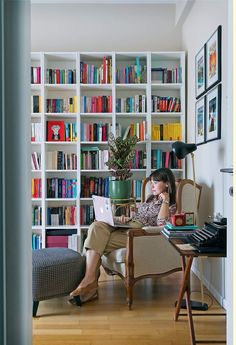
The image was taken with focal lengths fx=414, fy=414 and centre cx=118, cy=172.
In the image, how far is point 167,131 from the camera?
506 centimetres

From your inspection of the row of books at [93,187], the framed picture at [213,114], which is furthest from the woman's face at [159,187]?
the row of books at [93,187]

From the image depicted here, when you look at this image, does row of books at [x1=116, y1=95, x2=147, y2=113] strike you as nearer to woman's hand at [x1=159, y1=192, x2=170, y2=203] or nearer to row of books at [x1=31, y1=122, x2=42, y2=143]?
row of books at [x1=31, y1=122, x2=42, y2=143]

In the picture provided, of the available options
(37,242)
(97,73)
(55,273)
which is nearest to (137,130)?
(97,73)

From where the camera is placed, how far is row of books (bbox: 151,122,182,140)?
5.05m

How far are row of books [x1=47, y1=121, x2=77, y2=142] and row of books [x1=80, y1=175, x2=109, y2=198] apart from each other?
0.55m

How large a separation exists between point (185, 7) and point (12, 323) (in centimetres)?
423

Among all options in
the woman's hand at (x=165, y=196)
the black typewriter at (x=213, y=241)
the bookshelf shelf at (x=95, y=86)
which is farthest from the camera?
the bookshelf shelf at (x=95, y=86)

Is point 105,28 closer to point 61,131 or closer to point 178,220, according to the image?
point 61,131

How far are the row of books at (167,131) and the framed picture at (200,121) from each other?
598 millimetres

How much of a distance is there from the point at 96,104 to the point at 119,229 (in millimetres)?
1894

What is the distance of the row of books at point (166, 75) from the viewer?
505cm

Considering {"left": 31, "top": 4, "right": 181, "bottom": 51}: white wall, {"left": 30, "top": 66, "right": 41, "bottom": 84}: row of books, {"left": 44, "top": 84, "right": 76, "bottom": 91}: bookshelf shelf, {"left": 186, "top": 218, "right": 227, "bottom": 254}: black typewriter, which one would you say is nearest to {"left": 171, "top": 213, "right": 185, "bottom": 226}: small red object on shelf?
{"left": 186, "top": 218, "right": 227, "bottom": 254}: black typewriter

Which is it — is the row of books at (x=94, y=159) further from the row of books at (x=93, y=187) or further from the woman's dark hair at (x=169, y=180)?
the woman's dark hair at (x=169, y=180)

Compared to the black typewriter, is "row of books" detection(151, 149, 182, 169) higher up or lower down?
higher up
